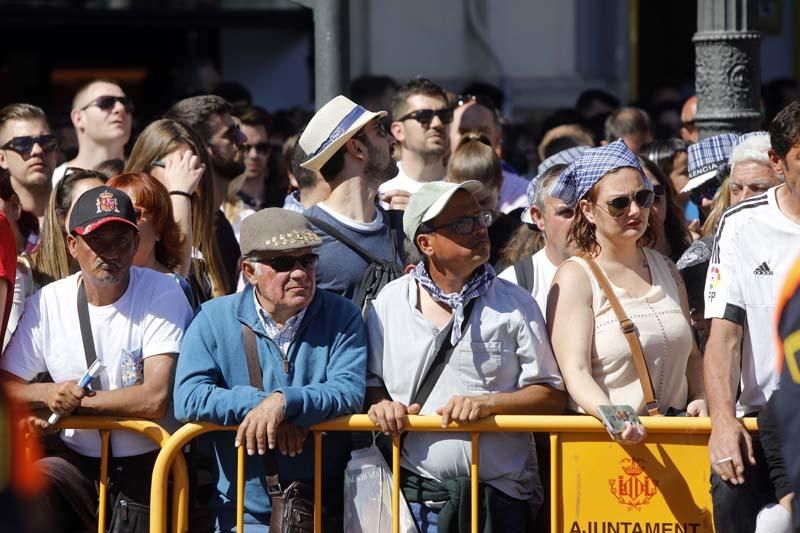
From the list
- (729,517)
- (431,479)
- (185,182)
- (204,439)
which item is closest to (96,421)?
(204,439)

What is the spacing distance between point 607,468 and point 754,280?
32.0 inches

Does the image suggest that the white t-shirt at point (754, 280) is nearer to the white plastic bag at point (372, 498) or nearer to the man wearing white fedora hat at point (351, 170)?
the white plastic bag at point (372, 498)

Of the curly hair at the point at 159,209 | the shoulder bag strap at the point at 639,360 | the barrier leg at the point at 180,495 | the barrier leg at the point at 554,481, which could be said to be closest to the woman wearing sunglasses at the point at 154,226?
the curly hair at the point at 159,209

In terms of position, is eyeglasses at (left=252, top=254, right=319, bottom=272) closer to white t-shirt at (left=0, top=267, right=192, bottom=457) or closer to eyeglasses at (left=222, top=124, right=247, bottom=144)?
white t-shirt at (left=0, top=267, right=192, bottom=457)

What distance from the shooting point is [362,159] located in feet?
19.4

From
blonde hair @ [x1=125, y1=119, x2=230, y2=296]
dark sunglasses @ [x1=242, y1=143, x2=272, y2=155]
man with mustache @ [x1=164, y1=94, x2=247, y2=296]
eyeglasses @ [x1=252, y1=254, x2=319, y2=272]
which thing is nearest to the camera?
eyeglasses @ [x1=252, y1=254, x2=319, y2=272]

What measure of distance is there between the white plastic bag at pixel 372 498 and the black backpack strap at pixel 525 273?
1102 millimetres

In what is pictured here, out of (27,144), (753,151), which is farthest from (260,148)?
(753,151)

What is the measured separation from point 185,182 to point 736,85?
2710mm

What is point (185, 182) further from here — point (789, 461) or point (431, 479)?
point (789, 461)

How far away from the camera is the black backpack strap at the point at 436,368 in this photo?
4953 mm

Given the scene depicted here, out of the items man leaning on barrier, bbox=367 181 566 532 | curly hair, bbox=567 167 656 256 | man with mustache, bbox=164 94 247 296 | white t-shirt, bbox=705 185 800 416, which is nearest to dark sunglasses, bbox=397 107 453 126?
man with mustache, bbox=164 94 247 296

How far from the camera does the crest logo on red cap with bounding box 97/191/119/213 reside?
5195 mm

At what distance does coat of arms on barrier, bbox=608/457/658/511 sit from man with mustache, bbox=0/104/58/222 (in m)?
3.58
